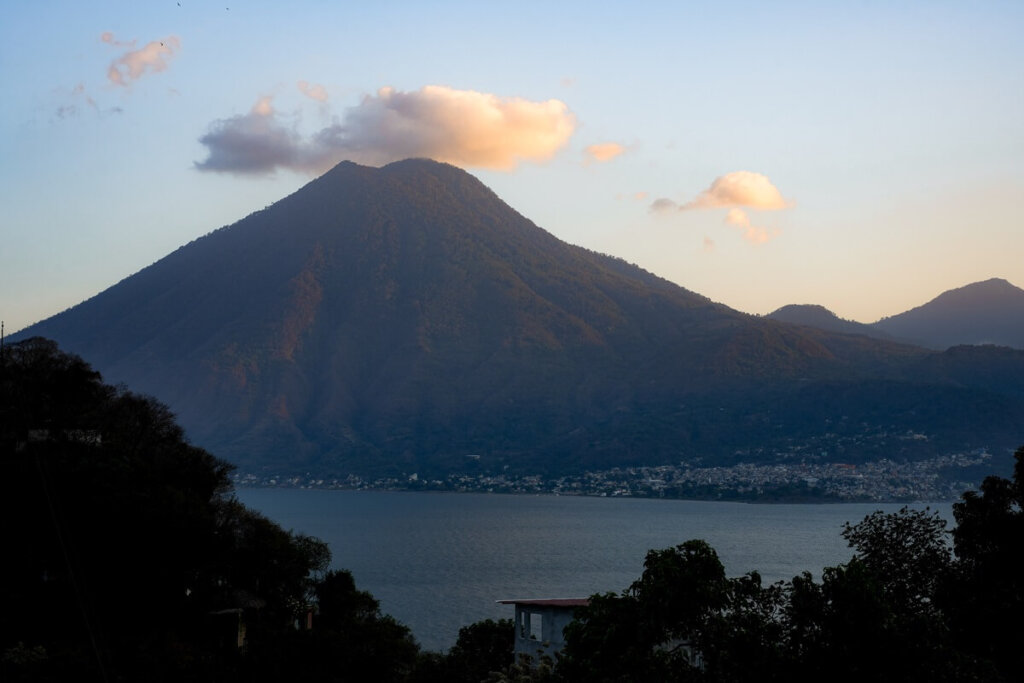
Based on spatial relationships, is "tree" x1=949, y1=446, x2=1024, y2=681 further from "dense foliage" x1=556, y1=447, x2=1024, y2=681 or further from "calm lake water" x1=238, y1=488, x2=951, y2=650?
"calm lake water" x1=238, y1=488, x2=951, y2=650

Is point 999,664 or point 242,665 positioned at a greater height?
point 999,664

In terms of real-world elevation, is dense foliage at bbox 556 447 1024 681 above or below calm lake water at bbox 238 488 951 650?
above

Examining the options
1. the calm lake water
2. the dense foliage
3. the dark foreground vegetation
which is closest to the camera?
the dense foliage

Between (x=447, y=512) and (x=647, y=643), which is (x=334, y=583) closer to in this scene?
(x=647, y=643)

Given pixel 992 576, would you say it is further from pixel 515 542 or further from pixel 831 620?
pixel 515 542

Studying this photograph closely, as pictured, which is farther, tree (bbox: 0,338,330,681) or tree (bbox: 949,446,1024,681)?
tree (bbox: 0,338,330,681)

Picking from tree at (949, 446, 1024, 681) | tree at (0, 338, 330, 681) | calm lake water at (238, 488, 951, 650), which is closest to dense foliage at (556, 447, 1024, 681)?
tree at (949, 446, 1024, 681)

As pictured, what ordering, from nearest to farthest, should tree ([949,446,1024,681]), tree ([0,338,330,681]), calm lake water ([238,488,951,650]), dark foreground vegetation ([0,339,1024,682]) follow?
dark foreground vegetation ([0,339,1024,682])
tree ([949,446,1024,681])
tree ([0,338,330,681])
calm lake water ([238,488,951,650])

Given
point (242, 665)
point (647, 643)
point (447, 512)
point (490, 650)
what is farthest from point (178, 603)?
point (447, 512)
